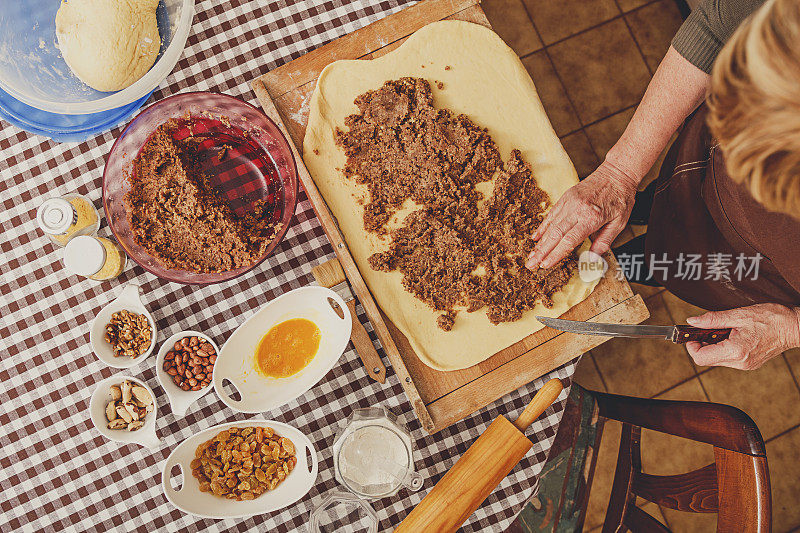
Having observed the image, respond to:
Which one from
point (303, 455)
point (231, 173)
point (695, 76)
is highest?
point (231, 173)

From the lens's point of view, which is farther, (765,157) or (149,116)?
(149,116)

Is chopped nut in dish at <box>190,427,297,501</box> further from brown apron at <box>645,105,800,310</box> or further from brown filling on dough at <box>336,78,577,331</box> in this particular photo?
brown apron at <box>645,105,800,310</box>

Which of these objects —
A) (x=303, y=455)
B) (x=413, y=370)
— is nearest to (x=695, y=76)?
(x=413, y=370)

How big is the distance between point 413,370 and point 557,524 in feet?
1.72

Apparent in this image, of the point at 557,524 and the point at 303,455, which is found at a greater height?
the point at 303,455

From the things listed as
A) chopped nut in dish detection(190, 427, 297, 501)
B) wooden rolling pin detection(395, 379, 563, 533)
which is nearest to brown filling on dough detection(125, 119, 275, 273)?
chopped nut in dish detection(190, 427, 297, 501)

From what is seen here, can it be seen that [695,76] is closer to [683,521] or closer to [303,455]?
[303,455]

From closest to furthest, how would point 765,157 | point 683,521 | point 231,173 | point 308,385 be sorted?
point 765,157
point 308,385
point 231,173
point 683,521

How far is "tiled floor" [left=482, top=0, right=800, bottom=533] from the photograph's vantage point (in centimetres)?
209

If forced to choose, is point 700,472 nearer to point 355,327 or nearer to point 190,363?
point 355,327

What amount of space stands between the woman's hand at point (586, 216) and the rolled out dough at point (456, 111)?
0.08 meters

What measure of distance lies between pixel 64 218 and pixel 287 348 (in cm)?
52

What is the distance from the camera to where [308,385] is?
1131 millimetres

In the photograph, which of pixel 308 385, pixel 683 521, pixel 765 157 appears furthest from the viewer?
pixel 683 521
